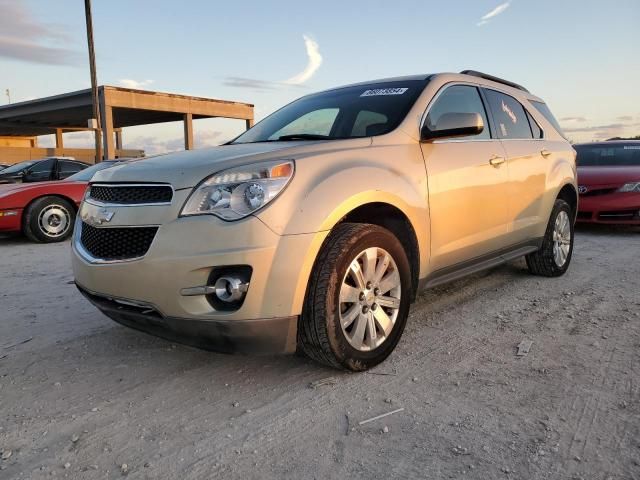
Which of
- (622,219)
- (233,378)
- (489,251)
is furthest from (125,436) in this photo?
(622,219)

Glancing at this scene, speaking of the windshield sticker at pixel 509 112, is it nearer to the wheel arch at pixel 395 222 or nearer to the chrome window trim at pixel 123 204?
the wheel arch at pixel 395 222

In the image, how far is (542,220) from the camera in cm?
464

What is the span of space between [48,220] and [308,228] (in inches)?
258

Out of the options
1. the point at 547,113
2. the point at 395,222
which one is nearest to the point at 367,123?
the point at 395,222

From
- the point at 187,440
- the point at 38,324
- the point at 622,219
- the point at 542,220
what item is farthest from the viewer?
the point at 622,219

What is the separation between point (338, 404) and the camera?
2512 millimetres

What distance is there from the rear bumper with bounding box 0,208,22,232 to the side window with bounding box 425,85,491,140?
6400mm

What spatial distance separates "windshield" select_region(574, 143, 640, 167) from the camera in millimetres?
8414

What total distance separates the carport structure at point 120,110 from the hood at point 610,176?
2201 centimetres

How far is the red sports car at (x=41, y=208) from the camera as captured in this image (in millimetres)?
7422

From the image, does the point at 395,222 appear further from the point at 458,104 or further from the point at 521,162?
the point at 521,162

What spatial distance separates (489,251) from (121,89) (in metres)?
25.1

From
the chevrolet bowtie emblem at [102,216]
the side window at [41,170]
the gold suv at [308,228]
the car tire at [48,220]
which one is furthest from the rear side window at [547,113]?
the side window at [41,170]

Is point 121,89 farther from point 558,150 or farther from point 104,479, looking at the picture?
point 104,479
